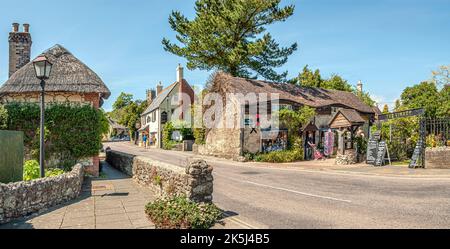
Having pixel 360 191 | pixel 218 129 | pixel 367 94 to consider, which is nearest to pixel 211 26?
pixel 218 129

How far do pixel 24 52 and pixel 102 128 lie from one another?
728 centimetres

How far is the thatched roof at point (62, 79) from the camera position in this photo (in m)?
14.8

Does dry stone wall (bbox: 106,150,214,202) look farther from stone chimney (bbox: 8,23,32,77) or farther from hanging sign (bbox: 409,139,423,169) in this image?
hanging sign (bbox: 409,139,423,169)

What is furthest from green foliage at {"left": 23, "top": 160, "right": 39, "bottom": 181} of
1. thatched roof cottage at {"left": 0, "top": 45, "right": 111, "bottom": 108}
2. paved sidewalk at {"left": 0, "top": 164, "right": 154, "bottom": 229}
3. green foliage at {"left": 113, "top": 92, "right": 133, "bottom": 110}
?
green foliage at {"left": 113, "top": 92, "right": 133, "bottom": 110}

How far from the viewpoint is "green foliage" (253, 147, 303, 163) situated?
25.4 m

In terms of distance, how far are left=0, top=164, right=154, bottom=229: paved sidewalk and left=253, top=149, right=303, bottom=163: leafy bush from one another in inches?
606

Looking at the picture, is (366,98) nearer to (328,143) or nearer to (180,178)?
(328,143)

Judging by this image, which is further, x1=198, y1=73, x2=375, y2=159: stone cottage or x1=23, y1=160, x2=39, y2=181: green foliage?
x1=198, y1=73, x2=375, y2=159: stone cottage

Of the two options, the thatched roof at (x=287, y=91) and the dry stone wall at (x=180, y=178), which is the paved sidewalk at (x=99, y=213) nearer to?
the dry stone wall at (x=180, y=178)

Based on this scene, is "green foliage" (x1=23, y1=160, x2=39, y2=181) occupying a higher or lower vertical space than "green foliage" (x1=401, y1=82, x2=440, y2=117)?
lower

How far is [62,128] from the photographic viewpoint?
1523 cm

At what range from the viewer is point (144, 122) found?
6056 cm

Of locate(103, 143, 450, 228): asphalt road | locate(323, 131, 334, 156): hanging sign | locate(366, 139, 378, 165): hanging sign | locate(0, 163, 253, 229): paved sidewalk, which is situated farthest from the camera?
locate(323, 131, 334, 156): hanging sign
